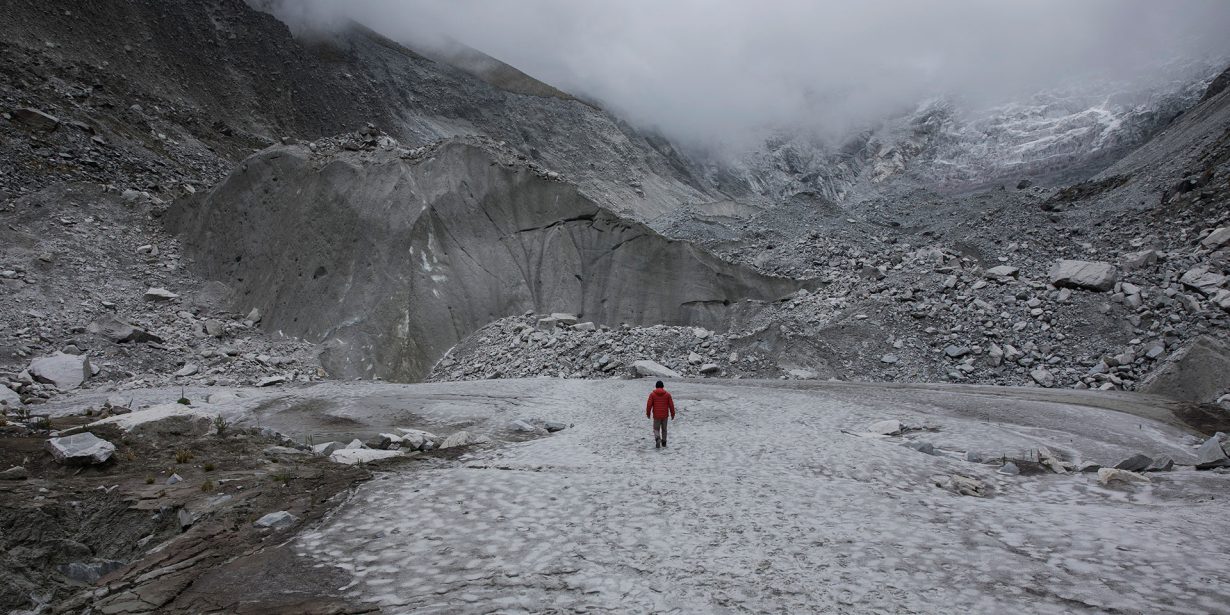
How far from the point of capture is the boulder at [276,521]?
6.57m

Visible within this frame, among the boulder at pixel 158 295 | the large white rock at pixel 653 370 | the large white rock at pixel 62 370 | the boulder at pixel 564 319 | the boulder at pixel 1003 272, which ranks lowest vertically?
the large white rock at pixel 62 370

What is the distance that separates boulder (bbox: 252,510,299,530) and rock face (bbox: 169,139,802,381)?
18158 millimetres

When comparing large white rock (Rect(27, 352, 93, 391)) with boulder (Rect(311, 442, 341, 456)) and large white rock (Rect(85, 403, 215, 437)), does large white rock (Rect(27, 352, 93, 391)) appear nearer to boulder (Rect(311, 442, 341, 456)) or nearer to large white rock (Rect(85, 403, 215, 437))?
large white rock (Rect(85, 403, 215, 437))

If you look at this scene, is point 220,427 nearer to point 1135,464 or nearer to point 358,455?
point 358,455

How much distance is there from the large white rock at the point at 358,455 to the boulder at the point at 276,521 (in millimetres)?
2478

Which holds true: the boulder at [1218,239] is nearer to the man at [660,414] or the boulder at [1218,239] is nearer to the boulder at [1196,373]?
the boulder at [1196,373]

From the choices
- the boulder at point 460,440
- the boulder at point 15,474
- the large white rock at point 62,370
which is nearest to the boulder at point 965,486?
the boulder at point 460,440

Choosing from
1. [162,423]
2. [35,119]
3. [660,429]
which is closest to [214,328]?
[162,423]

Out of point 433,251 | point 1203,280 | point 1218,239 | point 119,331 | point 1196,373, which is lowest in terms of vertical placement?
point 1196,373

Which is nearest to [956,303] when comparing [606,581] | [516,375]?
[516,375]

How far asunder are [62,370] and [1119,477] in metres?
23.8

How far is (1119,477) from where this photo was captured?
8.59 meters

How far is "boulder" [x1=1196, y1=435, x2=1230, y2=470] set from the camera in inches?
372

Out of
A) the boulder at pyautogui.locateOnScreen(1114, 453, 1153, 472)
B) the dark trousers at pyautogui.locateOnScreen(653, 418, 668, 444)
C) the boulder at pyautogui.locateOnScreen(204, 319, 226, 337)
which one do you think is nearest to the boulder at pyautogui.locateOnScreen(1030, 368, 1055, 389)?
the boulder at pyautogui.locateOnScreen(1114, 453, 1153, 472)
